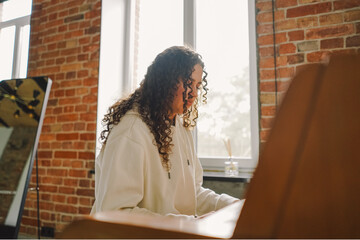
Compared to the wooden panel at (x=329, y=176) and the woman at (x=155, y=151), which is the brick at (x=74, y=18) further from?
the wooden panel at (x=329, y=176)

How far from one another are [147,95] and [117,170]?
18.0 inches

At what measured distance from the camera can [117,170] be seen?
1.04 metres

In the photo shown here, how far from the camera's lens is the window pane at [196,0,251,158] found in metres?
2.33

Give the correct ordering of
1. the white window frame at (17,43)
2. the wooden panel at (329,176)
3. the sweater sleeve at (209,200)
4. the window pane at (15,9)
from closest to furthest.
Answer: the wooden panel at (329,176) < the sweater sleeve at (209,200) < the white window frame at (17,43) < the window pane at (15,9)

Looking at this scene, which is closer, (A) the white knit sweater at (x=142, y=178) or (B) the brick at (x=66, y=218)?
(A) the white knit sweater at (x=142, y=178)

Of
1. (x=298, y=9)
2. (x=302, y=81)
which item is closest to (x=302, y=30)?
(x=298, y=9)

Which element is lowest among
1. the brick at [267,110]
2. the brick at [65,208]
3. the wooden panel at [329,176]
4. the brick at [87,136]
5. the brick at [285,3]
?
the brick at [65,208]

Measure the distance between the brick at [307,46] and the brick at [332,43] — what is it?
0.12 ft

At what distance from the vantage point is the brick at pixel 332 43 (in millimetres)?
Answer: 1761

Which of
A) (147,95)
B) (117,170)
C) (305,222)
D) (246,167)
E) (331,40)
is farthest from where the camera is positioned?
(246,167)

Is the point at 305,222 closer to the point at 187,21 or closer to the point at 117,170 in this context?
the point at 117,170

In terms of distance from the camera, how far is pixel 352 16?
1741 millimetres

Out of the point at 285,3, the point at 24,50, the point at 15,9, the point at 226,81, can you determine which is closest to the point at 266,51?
the point at 285,3

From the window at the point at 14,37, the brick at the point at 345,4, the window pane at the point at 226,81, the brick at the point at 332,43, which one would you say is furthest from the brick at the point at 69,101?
the brick at the point at 345,4
